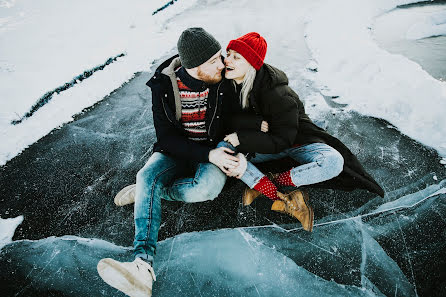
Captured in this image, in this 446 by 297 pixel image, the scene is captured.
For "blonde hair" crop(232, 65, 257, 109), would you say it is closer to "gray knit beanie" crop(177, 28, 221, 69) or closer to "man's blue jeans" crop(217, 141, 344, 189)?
"gray knit beanie" crop(177, 28, 221, 69)

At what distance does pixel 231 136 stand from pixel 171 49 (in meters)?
4.53

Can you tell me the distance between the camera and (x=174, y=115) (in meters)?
2.23

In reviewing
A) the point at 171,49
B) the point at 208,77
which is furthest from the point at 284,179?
the point at 171,49

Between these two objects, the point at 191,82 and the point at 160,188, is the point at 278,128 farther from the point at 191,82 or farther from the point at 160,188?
the point at 160,188

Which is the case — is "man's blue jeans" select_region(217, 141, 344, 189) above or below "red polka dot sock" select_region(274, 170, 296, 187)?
above

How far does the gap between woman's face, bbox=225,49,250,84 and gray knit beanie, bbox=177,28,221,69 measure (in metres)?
0.16

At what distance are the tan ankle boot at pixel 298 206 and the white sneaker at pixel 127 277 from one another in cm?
118

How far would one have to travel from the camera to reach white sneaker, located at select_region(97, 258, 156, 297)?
1.60 metres

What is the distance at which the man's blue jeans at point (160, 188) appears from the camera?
70.5 inches

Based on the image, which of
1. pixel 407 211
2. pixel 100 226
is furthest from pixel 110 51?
pixel 407 211

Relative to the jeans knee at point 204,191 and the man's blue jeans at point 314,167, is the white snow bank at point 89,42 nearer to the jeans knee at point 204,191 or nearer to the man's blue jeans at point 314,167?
the jeans knee at point 204,191

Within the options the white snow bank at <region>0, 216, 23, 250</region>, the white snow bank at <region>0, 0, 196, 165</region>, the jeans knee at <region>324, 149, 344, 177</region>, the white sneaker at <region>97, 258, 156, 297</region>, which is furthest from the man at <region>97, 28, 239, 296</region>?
the white snow bank at <region>0, 0, 196, 165</region>

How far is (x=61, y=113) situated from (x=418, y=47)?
6472 millimetres

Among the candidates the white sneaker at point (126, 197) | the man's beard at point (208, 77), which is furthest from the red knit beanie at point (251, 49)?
the white sneaker at point (126, 197)
